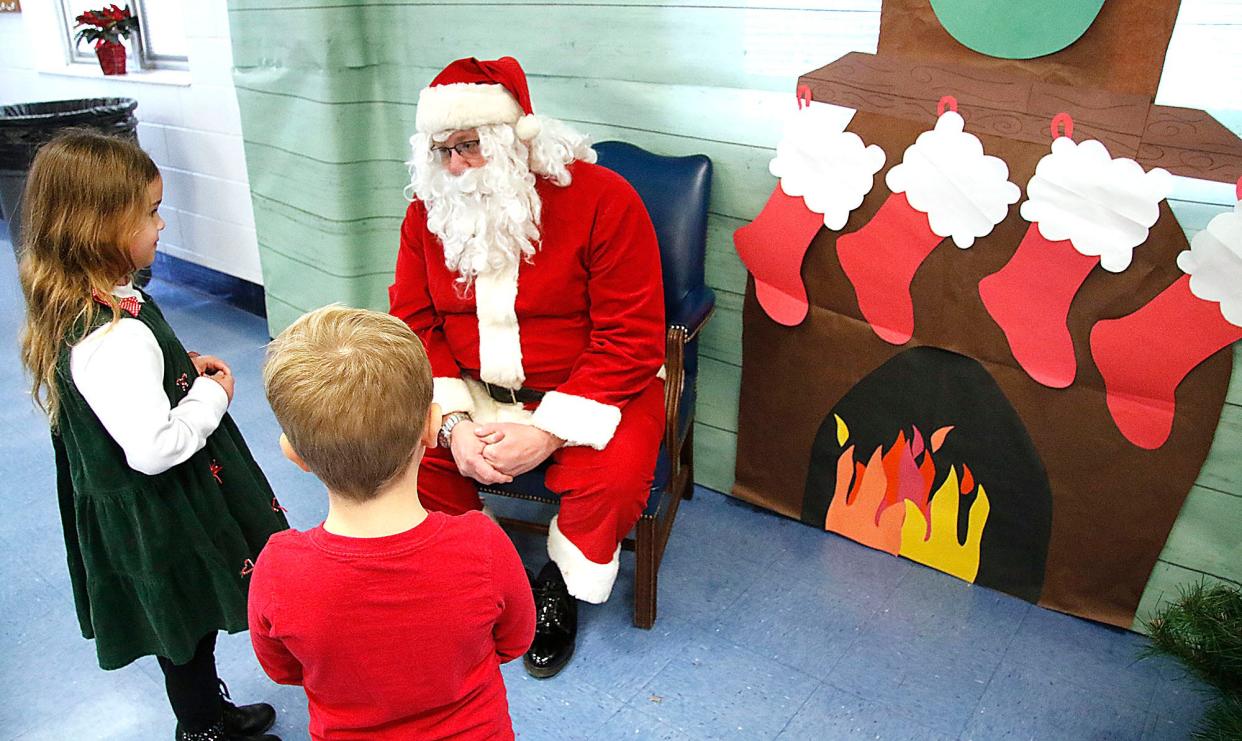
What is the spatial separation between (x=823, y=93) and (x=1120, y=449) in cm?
99

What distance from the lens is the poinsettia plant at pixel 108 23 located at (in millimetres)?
3877

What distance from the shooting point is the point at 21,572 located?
7.05 feet

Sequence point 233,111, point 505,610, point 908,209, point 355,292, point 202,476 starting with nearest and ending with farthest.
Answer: point 505,610 < point 202,476 < point 908,209 < point 355,292 < point 233,111

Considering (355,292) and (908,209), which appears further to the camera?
(355,292)

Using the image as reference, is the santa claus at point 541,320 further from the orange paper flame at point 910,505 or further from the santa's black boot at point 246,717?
the orange paper flame at point 910,505

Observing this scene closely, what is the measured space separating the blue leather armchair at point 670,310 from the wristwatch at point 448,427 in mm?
160

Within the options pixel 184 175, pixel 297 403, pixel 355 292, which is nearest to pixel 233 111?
pixel 184 175

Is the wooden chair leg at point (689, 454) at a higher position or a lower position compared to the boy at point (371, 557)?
lower

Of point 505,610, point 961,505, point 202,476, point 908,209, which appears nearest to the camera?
point 505,610

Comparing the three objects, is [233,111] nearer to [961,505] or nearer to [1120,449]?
[961,505]

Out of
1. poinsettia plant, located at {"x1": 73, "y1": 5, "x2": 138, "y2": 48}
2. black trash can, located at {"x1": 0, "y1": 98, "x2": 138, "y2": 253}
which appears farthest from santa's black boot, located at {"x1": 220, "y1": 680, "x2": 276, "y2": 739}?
poinsettia plant, located at {"x1": 73, "y1": 5, "x2": 138, "y2": 48}

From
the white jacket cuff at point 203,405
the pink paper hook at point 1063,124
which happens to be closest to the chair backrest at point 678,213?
the pink paper hook at point 1063,124

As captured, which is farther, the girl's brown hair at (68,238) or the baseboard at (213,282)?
the baseboard at (213,282)

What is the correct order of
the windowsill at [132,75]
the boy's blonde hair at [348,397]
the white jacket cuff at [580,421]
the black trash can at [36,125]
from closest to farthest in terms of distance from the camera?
the boy's blonde hair at [348,397] → the white jacket cuff at [580,421] → the black trash can at [36,125] → the windowsill at [132,75]
